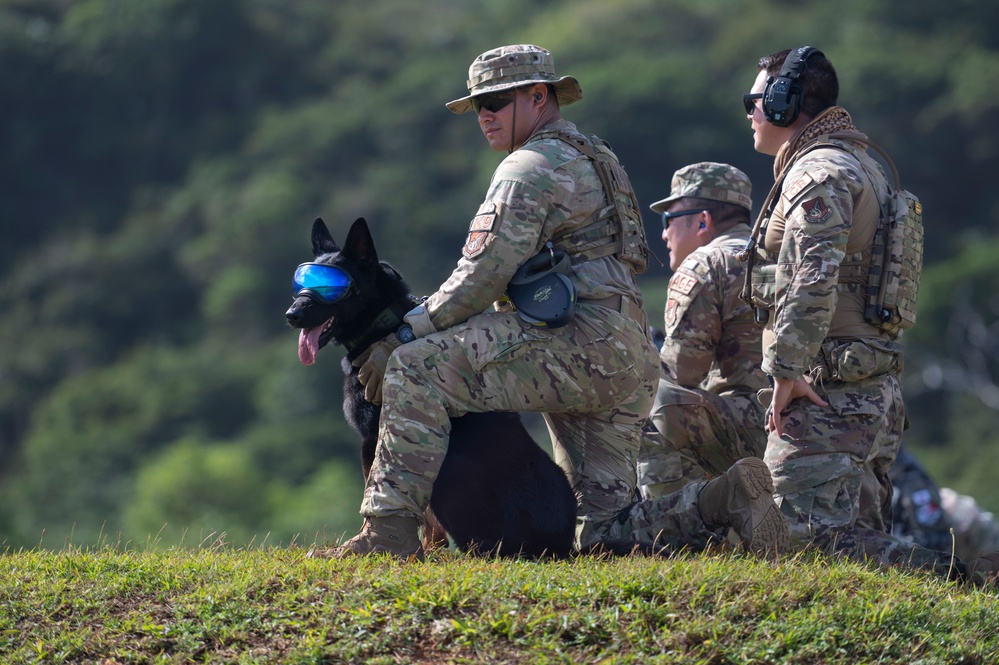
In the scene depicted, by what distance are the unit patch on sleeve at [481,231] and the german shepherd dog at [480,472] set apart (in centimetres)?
61

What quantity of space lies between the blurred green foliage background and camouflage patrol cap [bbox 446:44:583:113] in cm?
3568

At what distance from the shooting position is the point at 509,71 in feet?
22.6

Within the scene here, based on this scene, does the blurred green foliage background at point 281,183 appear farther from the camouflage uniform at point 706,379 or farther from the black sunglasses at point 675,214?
the camouflage uniform at point 706,379

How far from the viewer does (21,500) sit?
55688mm

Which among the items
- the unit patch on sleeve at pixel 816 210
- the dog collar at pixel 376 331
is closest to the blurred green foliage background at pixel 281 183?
the dog collar at pixel 376 331

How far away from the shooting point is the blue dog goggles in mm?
6879

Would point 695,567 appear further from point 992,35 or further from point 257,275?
point 992,35

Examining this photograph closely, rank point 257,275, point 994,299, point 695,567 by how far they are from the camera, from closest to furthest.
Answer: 1. point 695,567
2. point 994,299
3. point 257,275

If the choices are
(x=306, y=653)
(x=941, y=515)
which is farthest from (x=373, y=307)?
(x=941, y=515)

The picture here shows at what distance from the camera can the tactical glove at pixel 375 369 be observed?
6777 mm

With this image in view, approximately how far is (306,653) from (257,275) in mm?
60375

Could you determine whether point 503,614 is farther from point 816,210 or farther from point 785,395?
point 816,210

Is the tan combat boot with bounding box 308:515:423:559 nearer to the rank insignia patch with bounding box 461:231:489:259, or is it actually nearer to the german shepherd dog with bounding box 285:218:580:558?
the german shepherd dog with bounding box 285:218:580:558

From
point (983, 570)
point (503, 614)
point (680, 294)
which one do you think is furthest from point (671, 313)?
point (503, 614)
